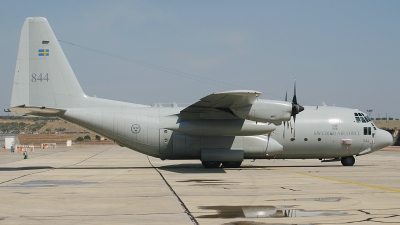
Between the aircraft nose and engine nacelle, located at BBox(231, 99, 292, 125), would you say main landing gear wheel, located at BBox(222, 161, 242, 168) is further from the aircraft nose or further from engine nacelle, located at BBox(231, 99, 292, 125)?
the aircraft nose

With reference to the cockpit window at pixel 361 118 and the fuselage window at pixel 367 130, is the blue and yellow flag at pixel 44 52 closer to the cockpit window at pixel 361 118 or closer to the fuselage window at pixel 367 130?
the cockpit window at pixel 361 118

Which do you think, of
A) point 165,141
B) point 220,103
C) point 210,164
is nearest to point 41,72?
point 165,141

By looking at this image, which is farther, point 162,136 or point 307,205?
point 162,136

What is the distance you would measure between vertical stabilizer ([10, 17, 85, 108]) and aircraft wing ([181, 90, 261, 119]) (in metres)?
6.83

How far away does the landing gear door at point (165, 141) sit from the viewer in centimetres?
2702

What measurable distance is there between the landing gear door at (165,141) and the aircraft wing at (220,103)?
57.8 inches

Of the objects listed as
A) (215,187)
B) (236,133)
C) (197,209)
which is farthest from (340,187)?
(236,133)

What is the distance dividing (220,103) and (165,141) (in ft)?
14.2

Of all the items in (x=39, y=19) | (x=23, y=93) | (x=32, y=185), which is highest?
(x=39, y=19)

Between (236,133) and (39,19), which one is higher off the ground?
(39,19)

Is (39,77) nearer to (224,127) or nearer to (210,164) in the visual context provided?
(224,127)

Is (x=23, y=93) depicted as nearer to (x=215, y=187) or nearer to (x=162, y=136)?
(x=162, y=136)

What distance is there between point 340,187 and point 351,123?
485 inches

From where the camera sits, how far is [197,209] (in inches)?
495
